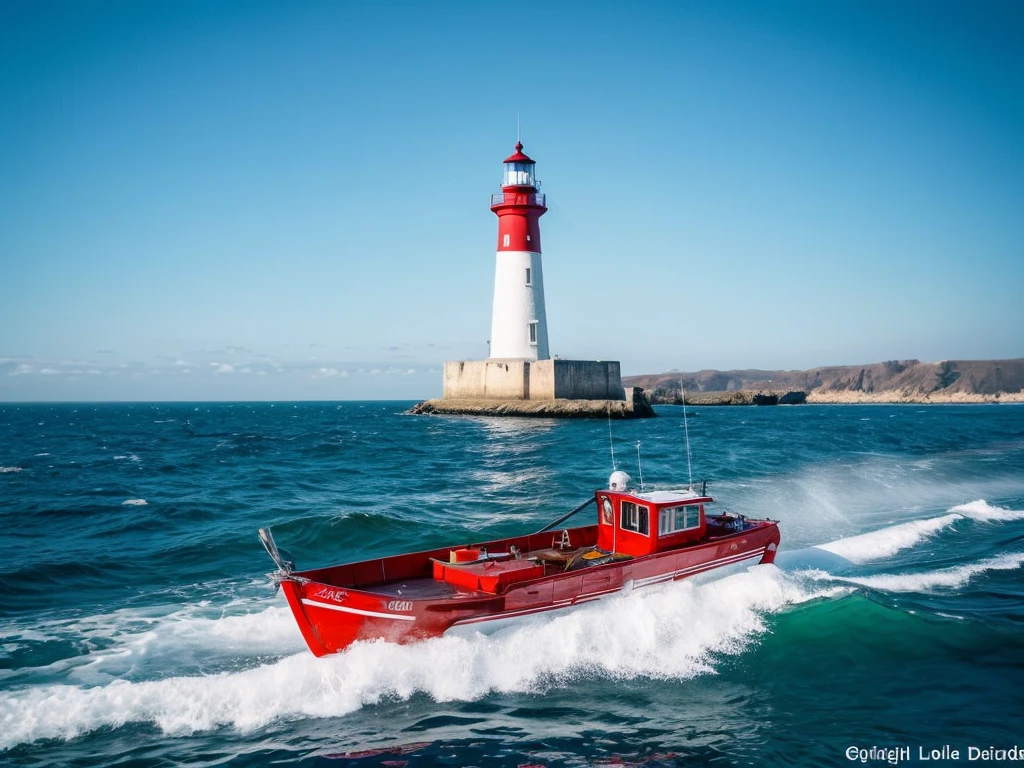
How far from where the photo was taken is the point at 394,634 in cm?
941

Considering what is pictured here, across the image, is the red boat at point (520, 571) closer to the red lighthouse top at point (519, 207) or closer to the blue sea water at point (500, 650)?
the blue sea water at point (500, 650)

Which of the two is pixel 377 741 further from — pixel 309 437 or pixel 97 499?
pixel 309 437

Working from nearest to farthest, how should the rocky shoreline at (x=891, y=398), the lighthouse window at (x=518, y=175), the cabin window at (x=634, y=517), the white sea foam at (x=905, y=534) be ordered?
the cabin window at (x=634, y=517), the white sea foam at (x=905, y=534), the lighthouse window at (x=518, y=175), the rocky shoreline at (x=891, y=398)

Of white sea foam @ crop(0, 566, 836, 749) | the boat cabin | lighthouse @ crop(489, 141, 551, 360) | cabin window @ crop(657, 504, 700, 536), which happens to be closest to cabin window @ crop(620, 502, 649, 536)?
the boat cabin

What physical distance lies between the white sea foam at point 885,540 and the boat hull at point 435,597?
5.42 metres

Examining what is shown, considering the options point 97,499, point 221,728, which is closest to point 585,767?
point 221,728

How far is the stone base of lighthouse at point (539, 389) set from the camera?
48594 mm

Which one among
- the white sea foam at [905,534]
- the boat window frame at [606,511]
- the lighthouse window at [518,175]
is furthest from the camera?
the lighthouse window at [518,175]

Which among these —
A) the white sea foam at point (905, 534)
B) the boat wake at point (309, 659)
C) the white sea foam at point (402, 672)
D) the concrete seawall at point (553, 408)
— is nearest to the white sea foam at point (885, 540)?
the white sea foam at point (905, 534)

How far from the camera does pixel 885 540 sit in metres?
16.8

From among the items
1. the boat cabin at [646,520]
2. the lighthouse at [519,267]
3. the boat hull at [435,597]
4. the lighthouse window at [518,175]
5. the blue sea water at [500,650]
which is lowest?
the blue sea water at [500,650]

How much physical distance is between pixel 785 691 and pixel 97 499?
2083cm

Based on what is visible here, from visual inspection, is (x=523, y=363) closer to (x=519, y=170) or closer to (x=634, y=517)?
(x=519, y=170)

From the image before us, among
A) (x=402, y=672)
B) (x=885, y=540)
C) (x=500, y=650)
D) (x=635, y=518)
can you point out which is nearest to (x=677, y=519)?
(x=635, y=518)
